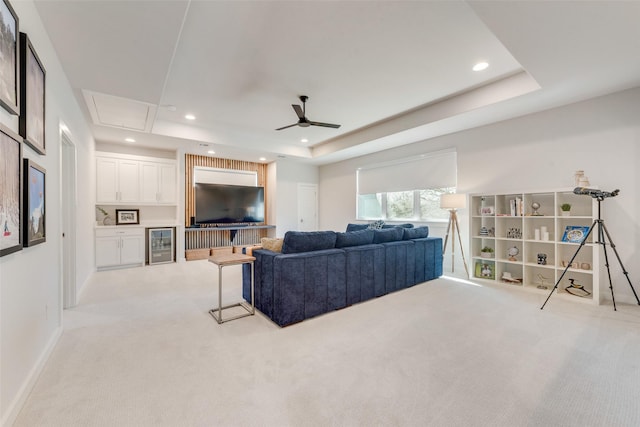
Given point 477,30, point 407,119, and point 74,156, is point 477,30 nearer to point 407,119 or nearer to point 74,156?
point 407,119

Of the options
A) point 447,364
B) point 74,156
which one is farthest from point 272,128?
point 447,364

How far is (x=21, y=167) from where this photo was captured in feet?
5.24

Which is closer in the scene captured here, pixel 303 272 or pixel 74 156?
pixel 303 272

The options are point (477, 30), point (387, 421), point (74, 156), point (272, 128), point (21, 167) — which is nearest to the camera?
point (387, 421)

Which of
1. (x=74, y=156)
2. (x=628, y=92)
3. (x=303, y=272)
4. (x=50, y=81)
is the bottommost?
(x=303, y=272)

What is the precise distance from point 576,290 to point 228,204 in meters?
6.83

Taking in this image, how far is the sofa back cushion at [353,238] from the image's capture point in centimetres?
326

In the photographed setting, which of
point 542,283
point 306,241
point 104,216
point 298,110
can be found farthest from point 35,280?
point 542,283

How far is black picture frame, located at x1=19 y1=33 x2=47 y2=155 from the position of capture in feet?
5.53

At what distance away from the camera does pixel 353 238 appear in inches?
134

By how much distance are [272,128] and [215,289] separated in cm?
347

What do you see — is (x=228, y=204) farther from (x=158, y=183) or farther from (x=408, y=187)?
(x=408, y=187)

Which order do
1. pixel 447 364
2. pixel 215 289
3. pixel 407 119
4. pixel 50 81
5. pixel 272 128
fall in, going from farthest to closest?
pixel 272 128
pixel 407 119
pixel 215 289
pixel 50 81
pixel 447 364

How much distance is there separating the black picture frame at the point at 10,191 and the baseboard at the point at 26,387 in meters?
0.85
